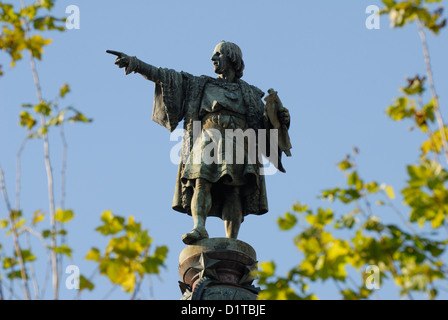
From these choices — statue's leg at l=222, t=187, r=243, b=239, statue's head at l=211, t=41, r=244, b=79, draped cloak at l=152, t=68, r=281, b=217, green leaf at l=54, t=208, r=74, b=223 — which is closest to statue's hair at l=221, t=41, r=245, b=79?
statue's head at l=211, t=41, r=244, b=79

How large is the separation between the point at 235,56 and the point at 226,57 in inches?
5.5

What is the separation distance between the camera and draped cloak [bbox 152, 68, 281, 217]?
13.4 m

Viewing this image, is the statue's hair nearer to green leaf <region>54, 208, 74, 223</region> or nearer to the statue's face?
the statue's face

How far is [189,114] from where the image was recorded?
13750mm

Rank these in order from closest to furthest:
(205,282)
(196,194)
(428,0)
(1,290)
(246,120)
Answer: (1,290)
(428,0)
(205,282)
(196,194)
(246,120)

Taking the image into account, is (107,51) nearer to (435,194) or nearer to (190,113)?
(190,113)

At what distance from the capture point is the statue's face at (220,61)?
46.3 feet

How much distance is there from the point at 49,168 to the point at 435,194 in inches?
129

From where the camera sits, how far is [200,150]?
13.2 meters

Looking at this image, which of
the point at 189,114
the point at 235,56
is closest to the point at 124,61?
the point at 189,114

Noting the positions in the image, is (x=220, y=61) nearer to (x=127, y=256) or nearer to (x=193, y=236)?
(x=193, y=236)

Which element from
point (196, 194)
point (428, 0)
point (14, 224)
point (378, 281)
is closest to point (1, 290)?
point (14, 224)

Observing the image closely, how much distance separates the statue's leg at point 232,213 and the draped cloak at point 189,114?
15cm

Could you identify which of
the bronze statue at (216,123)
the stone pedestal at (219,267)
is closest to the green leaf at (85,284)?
the stone pedestal at (219,267)
